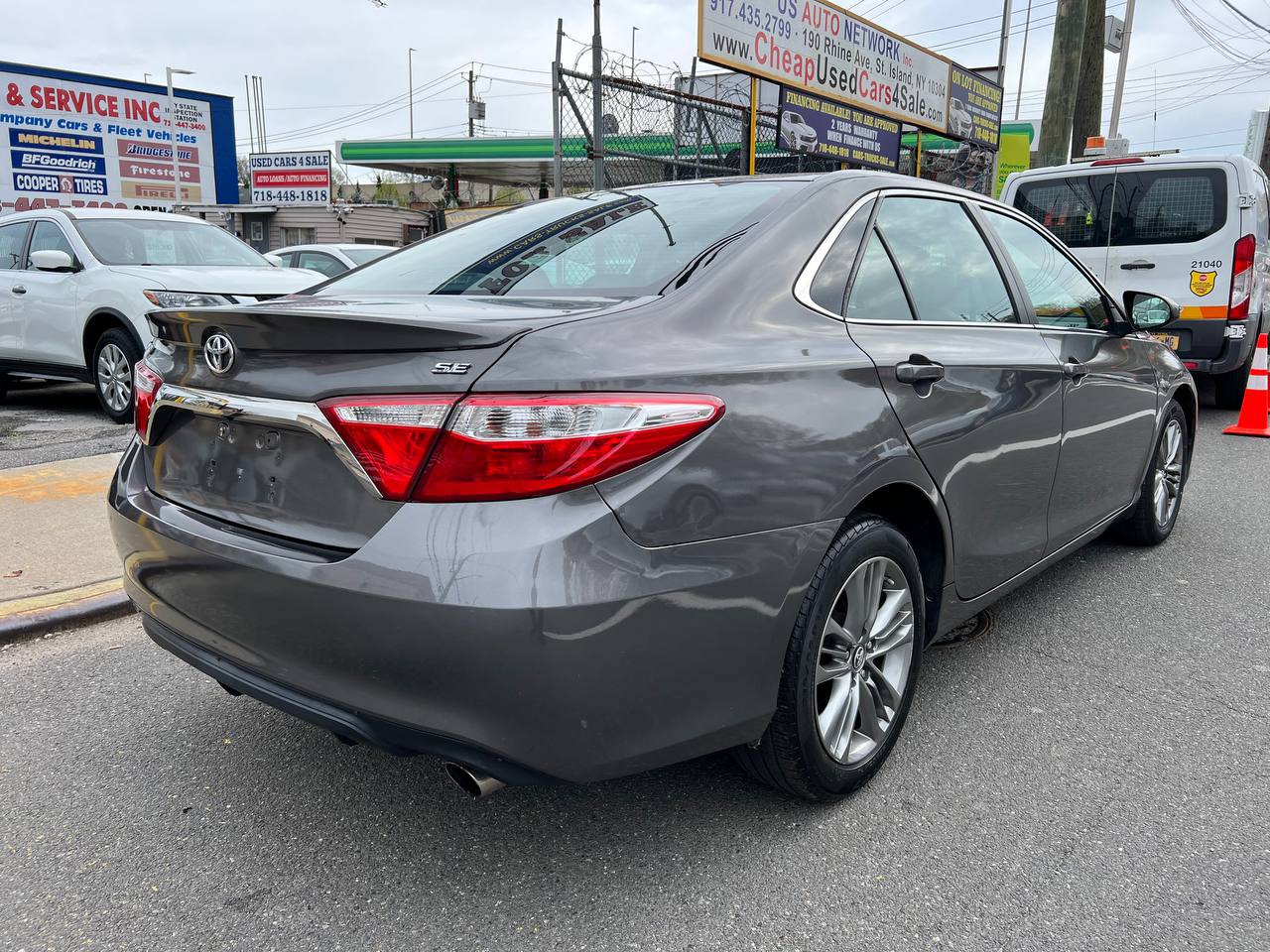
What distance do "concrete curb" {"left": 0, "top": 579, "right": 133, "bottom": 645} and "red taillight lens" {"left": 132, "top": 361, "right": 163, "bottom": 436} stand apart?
4.86 ft

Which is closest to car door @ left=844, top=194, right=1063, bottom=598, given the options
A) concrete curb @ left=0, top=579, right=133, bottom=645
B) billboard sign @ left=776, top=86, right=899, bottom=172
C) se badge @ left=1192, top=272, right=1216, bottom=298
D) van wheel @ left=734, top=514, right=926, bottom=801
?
van wheel @ left=734, top=514, right=926, bottom=801

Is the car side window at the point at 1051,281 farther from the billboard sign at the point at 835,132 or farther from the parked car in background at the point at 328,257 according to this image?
the parked car in background at the point at 328,257

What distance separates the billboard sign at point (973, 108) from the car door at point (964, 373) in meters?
14.5

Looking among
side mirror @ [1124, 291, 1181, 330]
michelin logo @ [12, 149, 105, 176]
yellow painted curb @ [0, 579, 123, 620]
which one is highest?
michelin logo @ [12, 149, 105, 176]

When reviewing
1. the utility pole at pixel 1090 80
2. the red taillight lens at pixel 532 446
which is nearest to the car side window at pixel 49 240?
the red taillight lens at pixel 532 446

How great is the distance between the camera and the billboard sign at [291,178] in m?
29.0

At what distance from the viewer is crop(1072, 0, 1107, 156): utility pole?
15.5 metres

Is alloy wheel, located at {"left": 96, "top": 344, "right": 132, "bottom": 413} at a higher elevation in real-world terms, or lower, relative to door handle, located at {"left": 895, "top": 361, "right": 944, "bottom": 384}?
lower

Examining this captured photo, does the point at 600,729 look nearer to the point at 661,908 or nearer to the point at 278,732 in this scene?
the point at 661,908

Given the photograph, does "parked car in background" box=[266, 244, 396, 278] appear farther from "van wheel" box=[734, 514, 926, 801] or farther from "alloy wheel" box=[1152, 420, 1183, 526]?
Answer: "van wheel" box=[734, 514, 926, 801]

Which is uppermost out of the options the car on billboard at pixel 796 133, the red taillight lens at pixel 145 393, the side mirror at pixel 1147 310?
the car on billboard at pixel 796 133

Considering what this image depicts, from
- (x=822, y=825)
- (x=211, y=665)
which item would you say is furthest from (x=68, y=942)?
(x=822, y=825)

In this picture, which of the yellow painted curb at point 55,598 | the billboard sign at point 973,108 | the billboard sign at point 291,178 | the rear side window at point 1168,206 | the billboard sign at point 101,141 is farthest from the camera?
the billboard sign at point 291,178

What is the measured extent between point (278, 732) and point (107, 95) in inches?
1015
